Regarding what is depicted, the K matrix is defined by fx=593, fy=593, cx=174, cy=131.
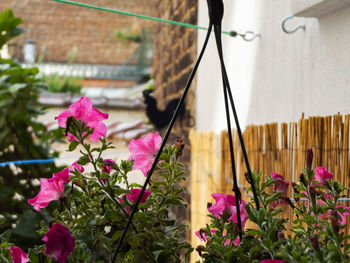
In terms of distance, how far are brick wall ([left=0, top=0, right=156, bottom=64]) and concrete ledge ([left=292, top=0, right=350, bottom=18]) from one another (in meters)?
14.1

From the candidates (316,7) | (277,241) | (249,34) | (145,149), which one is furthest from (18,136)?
(277,241)

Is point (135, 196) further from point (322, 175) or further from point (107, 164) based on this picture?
point (322, 175)

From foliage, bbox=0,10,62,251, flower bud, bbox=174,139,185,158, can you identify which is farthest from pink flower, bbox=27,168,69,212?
foliage, bbox=0,10,62,251

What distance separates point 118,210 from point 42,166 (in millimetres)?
2124

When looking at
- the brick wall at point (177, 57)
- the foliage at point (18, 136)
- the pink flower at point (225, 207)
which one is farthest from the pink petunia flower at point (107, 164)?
the brick wall at point (177, 57)

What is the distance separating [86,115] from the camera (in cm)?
78

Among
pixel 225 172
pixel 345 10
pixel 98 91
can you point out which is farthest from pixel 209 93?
pixel 98 91

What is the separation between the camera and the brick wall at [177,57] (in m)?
3.57

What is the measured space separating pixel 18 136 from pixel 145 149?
7.06 feet

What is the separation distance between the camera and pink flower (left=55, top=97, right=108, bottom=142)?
0.77m

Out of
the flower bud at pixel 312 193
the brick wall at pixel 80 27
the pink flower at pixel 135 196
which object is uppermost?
the brick wall at pixel 80 27

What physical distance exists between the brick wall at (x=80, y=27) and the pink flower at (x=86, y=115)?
14869mm

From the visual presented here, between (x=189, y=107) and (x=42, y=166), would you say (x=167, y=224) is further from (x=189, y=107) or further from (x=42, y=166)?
(x=189, y=107)

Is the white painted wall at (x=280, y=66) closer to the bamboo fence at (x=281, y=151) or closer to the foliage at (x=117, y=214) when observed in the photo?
the bamboo fence at (x=281, y=151)
